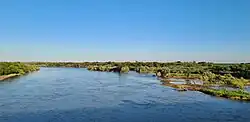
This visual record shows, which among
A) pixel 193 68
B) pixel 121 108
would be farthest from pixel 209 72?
pixel 121 108

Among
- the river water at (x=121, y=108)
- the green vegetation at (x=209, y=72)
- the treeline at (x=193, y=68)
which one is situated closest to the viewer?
the river water at (x=121, y=108)

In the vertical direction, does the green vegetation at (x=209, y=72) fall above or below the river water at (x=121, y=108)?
above

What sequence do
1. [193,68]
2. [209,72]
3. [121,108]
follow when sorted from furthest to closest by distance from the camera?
[193,68]
[209,72]
[121,108]

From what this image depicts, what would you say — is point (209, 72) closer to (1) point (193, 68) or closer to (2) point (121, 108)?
(1) point (193, 68)

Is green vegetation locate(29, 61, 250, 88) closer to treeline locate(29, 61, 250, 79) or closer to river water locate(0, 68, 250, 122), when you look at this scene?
treeline locate(29, 61, 250, 79)

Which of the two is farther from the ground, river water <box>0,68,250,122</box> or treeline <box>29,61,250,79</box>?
treeline <box>29,61,250,79</box>

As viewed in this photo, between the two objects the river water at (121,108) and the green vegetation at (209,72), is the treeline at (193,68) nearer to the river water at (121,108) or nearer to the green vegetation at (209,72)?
the green vegetation at (209,72)

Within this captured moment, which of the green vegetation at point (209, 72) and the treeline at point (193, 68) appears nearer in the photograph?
the green vegetation at point (209, 72)

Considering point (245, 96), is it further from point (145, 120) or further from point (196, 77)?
point (196, 77)

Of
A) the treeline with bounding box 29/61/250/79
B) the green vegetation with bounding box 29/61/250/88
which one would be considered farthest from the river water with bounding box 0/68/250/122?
the treeline with bounding box 29/61/250/79

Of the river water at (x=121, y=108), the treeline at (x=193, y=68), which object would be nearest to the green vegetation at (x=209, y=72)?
the treeline at (x=193, y=68)

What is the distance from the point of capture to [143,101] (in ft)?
86.0

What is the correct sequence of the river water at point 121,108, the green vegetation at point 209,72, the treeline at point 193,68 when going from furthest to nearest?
the treeline at point 193,68
the green vegetation at point 209,72
the river water at point 121,108

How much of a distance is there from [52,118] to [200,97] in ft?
49.1
